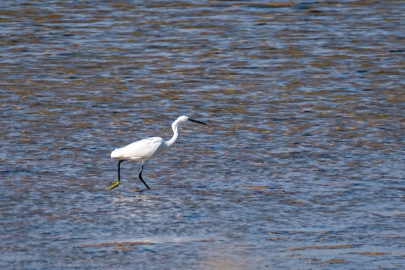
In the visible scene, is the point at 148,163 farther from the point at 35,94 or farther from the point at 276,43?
the point at 276,43

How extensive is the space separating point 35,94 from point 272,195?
5.34 m

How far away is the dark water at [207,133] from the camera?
28.5 feet

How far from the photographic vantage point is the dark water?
342 inches

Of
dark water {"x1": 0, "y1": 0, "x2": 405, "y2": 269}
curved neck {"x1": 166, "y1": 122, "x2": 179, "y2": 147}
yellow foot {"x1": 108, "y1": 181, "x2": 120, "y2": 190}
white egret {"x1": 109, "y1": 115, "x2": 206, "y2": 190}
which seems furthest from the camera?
curved neck {"x1": 166, "y1": 122, "x2": 179, "y2": 147}

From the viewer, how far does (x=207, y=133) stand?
12.6 m

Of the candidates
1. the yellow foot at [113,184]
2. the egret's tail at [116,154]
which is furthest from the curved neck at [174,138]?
the yellow foot at [113,184]

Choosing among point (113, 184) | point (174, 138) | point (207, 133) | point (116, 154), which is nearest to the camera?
point (113, 184)

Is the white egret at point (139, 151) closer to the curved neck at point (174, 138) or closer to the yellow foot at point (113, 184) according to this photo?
the yellow foot at point (113, 184)

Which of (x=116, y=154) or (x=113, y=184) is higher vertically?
(x=116, y=154)

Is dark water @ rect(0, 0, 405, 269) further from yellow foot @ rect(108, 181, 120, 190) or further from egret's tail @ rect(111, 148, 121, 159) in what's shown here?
egret's tail @ rect(111, 148, 121, 159)

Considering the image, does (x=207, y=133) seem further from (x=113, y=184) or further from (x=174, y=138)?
(x=113, y=184)

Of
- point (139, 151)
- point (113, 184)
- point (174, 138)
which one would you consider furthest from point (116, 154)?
point (174, 138)

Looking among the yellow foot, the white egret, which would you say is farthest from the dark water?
the white egret

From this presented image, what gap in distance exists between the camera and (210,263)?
26.6 ft
